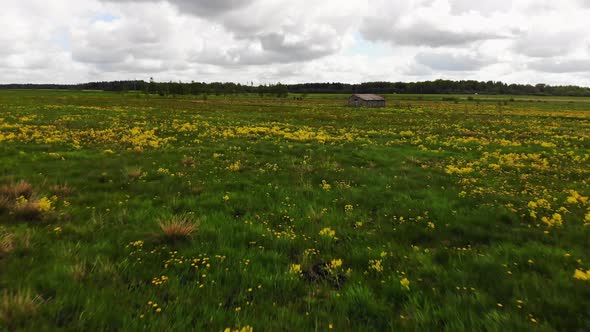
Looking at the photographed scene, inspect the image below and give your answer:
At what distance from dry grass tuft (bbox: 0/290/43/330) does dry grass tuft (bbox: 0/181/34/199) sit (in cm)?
516

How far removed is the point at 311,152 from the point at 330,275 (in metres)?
11.0

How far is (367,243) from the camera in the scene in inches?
234

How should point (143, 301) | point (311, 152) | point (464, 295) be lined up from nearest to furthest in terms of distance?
point (143, 301) → point (464, 295) → point (311, 152)

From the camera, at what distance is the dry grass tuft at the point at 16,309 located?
10.3ft

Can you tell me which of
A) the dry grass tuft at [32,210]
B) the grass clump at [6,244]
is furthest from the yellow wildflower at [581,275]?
the dry grass tuft at [32,210]

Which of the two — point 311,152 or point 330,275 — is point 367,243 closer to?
point 330,275

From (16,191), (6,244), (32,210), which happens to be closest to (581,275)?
(6,244)

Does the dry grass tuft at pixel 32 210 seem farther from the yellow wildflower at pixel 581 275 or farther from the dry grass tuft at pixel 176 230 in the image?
the yellow wildflower at pixel 581 275

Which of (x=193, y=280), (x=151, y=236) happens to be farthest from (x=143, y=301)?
(x=151, y=236)

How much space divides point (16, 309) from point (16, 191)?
5.72m

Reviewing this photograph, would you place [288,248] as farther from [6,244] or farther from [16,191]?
[16,191]

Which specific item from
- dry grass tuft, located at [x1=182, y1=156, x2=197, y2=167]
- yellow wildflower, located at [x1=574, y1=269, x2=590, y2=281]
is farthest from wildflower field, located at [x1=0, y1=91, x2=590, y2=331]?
dry grass tuft, located at [x1=182, y1=156, x2=197, y2=167]

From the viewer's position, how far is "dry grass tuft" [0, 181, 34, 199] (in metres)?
7.23

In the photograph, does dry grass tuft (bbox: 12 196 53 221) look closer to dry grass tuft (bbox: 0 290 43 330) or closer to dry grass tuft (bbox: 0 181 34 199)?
dry grass tuft (bbox: 0 181 34 199)
